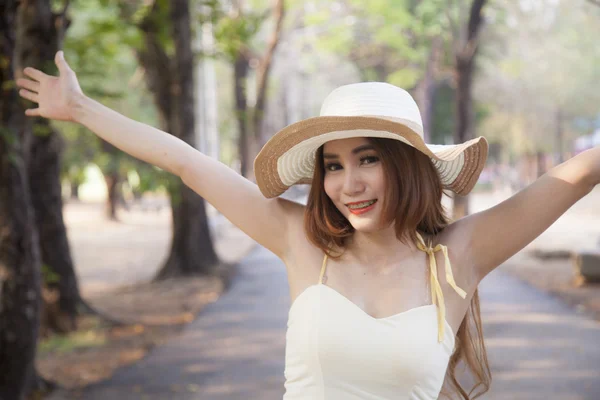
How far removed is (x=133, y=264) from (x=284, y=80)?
86.5 feet

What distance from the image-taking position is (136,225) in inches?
1342

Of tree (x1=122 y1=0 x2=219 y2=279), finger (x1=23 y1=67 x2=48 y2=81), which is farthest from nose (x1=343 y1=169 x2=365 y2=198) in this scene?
tree (x1=122 y1=0 x2=219 y2=279)

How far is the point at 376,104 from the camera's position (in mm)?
2533

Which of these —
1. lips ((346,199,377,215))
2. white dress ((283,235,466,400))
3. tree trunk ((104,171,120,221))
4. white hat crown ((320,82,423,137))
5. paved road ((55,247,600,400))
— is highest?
white hat crown ((320,82,423,137))

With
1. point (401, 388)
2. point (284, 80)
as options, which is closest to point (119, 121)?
point (401, 388)

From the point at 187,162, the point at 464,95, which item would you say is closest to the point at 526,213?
the point at 187,162

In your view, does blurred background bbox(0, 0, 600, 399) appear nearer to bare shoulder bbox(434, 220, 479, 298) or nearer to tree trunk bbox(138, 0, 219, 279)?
tree trunk bbox(138, 0, 219, 279)

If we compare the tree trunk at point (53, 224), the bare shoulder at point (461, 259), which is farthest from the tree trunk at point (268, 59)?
the bare shoulder at point (461, 259)

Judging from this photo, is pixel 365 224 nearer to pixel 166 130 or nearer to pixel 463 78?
pixel 166 130

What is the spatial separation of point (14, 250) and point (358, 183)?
3.91 metres

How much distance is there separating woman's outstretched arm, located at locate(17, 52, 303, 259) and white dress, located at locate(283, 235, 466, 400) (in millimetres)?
376

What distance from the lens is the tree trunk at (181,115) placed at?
13883 millimetres

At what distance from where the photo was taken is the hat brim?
2455mm

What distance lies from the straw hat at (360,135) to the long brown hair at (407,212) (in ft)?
0.19
